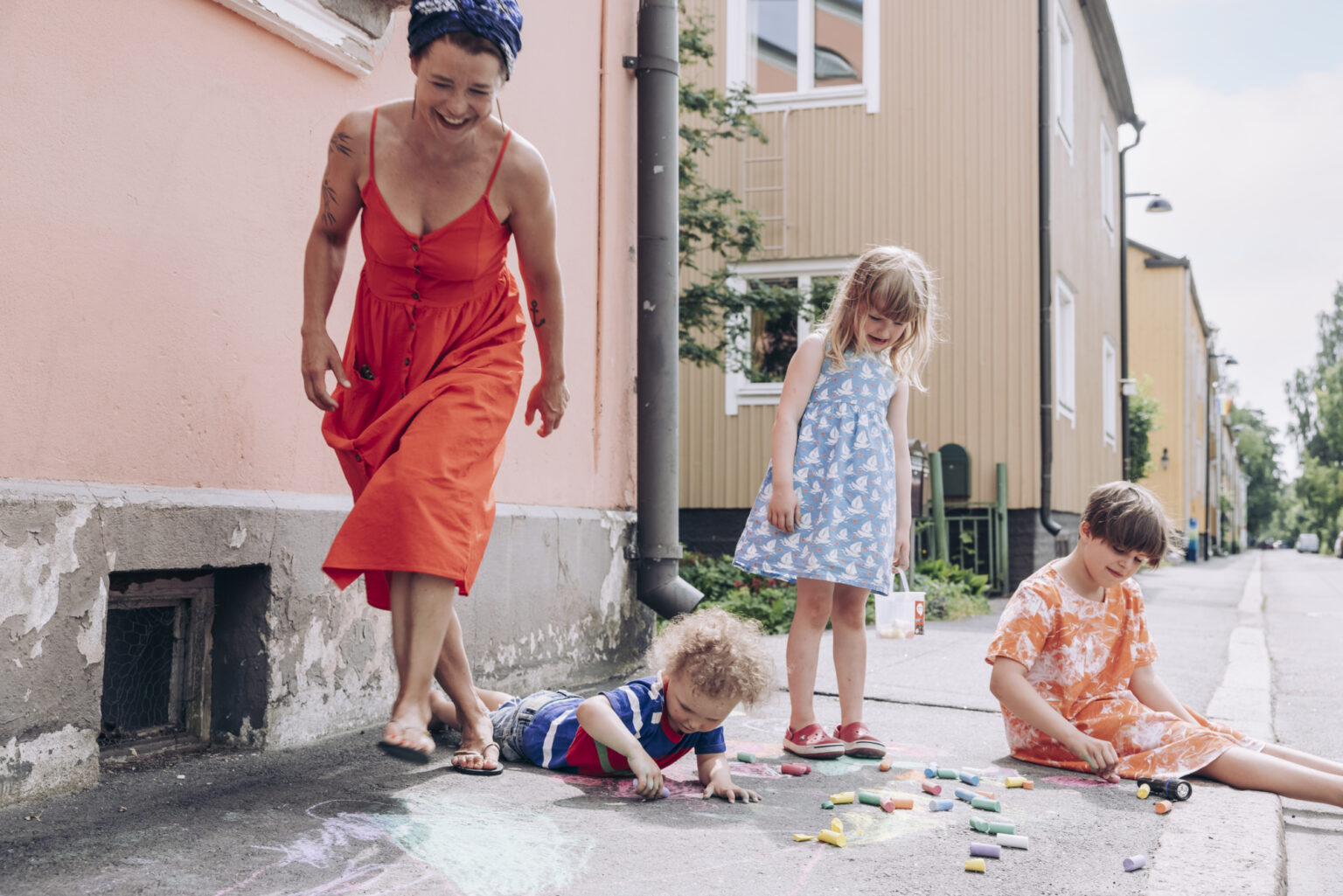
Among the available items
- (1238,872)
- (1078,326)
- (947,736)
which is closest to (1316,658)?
(947,736)

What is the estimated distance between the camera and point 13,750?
2.52 meters

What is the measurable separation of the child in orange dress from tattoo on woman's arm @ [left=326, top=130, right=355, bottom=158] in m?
2.32

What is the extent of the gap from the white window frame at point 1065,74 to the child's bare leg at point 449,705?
12.0 metres

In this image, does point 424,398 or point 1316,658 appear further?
point 1316,658

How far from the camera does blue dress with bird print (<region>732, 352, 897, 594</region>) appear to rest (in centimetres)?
369

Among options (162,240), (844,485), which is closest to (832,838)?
(844,485)

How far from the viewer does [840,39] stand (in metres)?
13.0

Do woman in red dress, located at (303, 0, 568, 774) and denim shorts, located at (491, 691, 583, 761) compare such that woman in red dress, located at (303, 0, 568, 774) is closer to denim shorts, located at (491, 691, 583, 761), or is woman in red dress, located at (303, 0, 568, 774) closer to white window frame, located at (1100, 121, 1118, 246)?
denim shorts, located at (491, 691, 583, 761)

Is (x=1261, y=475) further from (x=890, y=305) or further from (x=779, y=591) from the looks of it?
(x=890, y=305)

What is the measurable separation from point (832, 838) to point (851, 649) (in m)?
1.28

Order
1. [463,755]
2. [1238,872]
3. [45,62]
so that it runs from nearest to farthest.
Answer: [1238,872] → [45,62] → [463,755]

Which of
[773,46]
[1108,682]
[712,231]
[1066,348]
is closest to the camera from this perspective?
[1108,682]

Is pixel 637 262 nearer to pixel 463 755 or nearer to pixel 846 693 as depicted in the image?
pixel 846 693

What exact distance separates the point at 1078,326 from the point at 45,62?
14548mm
